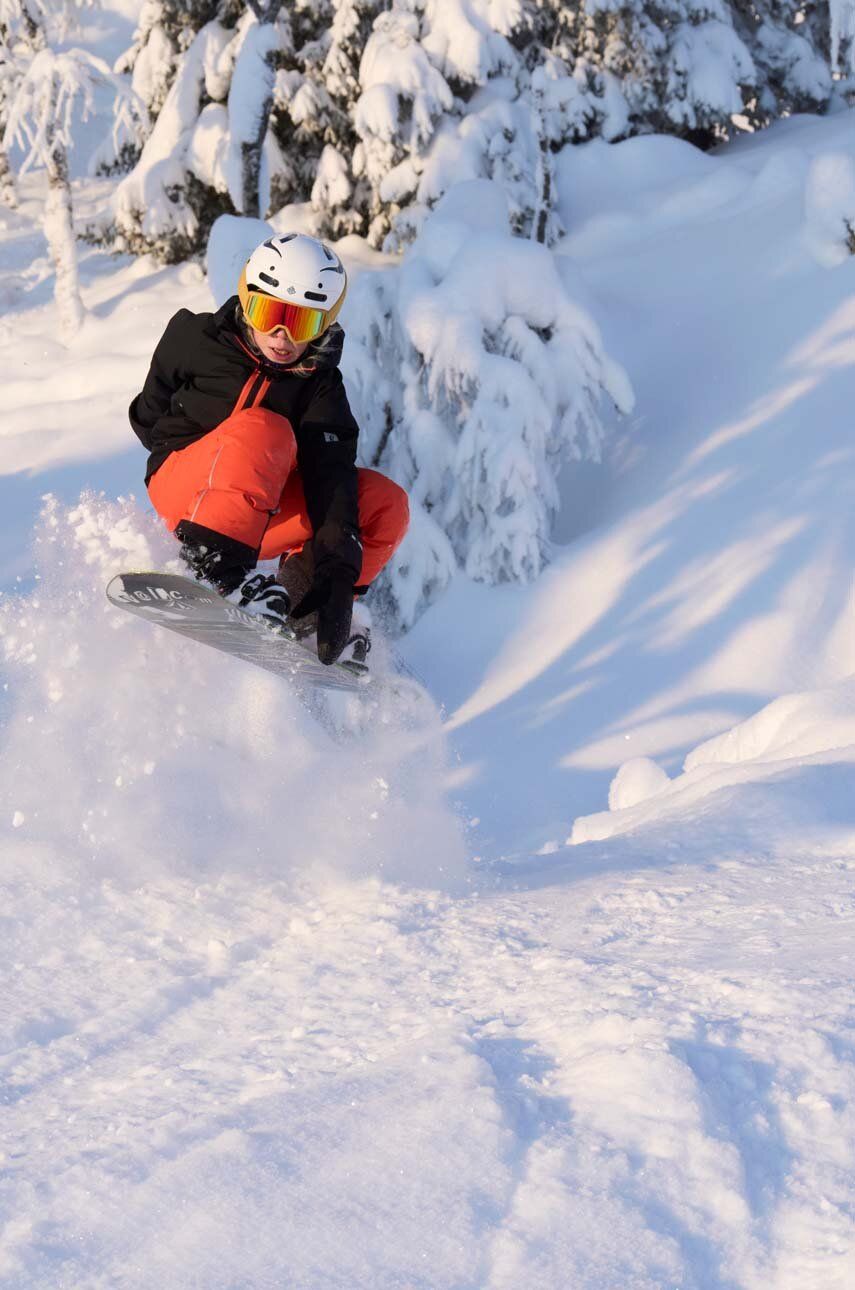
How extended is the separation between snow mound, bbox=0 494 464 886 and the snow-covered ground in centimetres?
2

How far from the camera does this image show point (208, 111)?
56.7ft

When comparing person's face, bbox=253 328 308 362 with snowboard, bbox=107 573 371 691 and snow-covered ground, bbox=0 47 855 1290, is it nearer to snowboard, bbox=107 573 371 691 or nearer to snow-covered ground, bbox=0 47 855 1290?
snowboard, bbox=107 573 371 691

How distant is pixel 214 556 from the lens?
4785mm

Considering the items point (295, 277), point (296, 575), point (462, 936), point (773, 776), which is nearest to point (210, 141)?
point (296, 575)

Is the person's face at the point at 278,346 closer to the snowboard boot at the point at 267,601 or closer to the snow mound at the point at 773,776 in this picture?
the snowboard boot at the point at 267,601

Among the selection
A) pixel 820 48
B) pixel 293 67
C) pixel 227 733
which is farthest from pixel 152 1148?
pixel 820 48

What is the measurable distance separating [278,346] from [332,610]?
102 cm

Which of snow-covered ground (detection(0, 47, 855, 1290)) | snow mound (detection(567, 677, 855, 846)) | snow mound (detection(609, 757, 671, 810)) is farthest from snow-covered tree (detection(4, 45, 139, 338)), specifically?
snow mound (detection(567, 677, 855, 846))

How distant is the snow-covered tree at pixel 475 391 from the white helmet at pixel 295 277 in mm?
6312

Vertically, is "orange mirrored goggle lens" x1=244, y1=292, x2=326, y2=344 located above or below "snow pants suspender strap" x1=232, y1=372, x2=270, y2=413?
above

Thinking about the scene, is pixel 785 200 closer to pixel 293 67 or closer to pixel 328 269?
pixel 293 67

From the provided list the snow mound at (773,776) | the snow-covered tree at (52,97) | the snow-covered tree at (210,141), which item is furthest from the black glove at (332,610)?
the snow-covered tree at (52,97)

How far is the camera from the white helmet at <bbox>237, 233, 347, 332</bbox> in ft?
15.3

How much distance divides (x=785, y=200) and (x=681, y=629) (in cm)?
645
